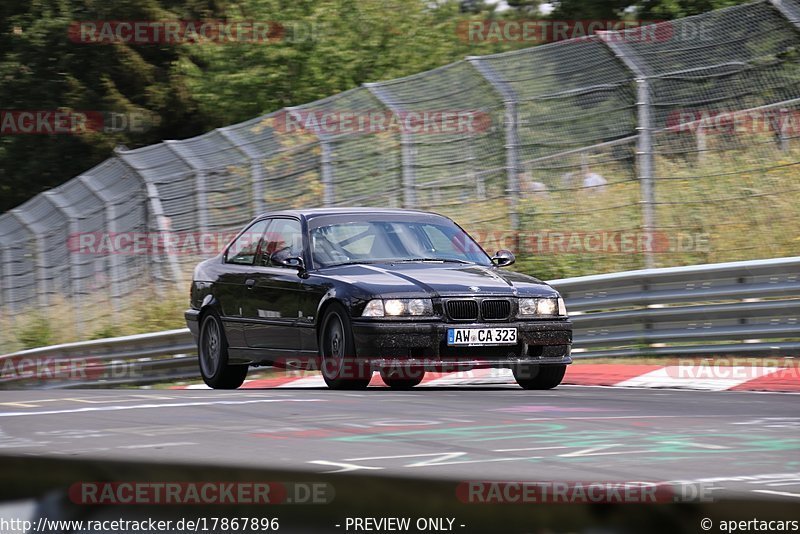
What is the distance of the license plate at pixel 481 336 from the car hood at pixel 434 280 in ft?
0.88

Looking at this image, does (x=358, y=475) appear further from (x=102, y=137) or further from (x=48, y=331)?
(x=102, y=137)

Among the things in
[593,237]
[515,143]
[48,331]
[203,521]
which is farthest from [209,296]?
[48,331]

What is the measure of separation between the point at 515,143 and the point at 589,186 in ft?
3.21

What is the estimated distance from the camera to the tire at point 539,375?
10.4 metres

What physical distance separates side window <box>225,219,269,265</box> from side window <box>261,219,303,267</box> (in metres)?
0.14

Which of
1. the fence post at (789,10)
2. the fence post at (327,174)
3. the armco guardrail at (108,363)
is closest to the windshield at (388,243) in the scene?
the fence post at (789,10)

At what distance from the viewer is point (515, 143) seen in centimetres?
1491

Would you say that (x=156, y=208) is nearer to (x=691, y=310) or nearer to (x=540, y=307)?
(x=691, y=310)

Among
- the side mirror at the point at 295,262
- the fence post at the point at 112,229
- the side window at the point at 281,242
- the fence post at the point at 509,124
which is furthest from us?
the fence post at the point at 112,229

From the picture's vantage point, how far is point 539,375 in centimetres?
1048

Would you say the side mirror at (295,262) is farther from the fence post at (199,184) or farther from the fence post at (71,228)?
the fence post at (71,228)

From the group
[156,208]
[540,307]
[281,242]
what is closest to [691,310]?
[540,307]

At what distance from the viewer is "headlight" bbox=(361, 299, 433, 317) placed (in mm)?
9555

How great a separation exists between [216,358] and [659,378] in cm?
380
